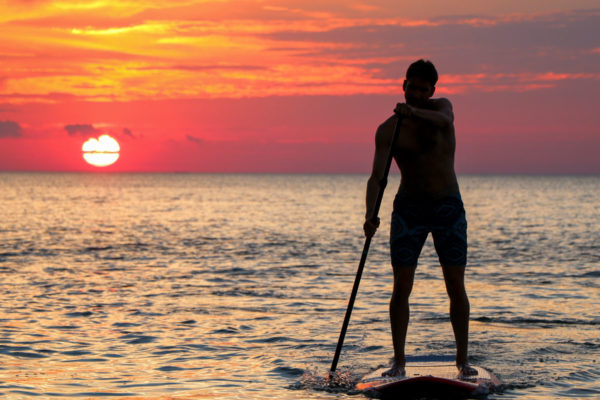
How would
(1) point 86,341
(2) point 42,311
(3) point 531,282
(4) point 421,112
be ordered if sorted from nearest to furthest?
(4) point 421,112
(1) point 86,341
(2) point 42,311
(3) point 531,282

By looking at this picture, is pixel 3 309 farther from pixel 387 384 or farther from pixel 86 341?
pixel 387 384

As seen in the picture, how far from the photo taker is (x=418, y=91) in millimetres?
6480

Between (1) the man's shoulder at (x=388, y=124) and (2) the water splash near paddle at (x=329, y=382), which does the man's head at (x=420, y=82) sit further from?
(2) the water splash near paddle at (x=329, y=382)

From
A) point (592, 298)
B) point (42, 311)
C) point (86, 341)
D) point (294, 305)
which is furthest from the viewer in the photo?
point (592, 298)

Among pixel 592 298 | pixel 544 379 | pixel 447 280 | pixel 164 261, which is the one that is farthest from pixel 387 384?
pixel 164 261

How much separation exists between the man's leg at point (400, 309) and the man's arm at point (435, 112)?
127 cm

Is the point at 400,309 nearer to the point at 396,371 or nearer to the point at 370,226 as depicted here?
the point at 396,371

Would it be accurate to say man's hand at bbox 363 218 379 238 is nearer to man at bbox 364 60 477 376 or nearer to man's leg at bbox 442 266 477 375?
man at bbox 364 60 477 376

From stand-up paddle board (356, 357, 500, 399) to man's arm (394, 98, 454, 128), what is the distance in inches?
81.6

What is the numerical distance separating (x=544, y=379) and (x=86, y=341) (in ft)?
16.3

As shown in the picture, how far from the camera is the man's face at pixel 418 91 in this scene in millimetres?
6457

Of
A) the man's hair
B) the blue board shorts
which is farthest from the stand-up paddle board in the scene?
the man's hair

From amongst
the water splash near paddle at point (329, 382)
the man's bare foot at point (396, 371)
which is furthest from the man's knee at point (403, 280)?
the water splash near paddle at point (329, 382)

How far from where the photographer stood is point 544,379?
736 cm
